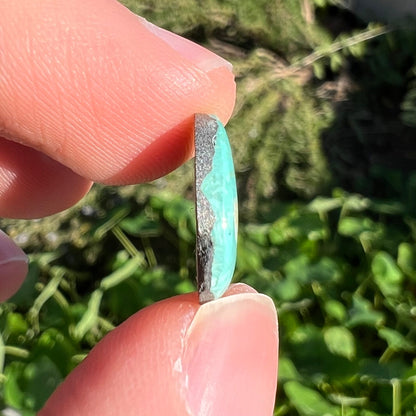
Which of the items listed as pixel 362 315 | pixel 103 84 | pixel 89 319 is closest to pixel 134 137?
pixel 103 84

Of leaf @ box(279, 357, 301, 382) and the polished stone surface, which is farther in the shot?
leaf @ box(279, 357, 301, 382)

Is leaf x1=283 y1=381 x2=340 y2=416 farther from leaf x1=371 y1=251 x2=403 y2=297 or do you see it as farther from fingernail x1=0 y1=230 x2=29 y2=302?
fingernail x1=0 y1=230 x2=29 y2=302

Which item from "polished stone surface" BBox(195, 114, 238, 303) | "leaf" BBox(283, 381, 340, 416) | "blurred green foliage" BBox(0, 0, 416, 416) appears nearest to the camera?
"polished stone surface" BBox(195, 114, 238, 303)

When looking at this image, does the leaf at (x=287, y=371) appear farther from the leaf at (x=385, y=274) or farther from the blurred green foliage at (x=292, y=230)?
Result: the leaf at (x=385, y=274)

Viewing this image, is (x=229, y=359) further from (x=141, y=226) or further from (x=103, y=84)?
(x=141, y=226)

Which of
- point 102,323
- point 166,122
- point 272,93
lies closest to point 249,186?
point 272,93

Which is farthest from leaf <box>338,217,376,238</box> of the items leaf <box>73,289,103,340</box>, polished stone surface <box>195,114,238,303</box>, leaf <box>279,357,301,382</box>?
polished stone surface <box>195,114,238,303</box>
